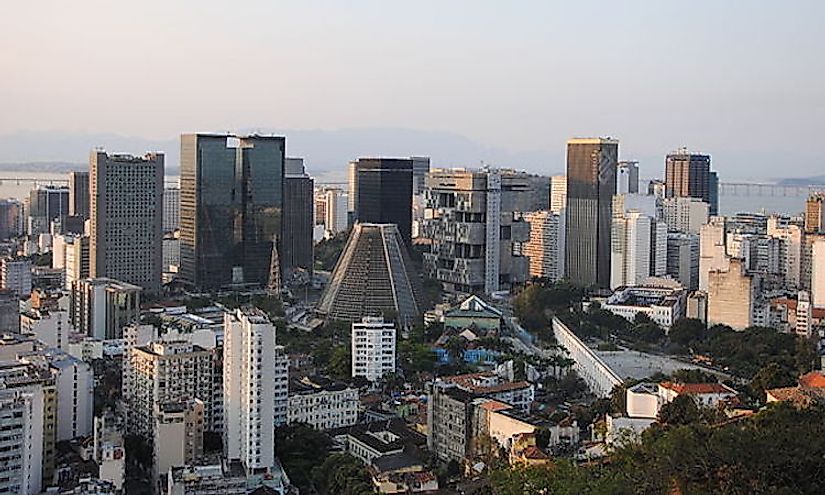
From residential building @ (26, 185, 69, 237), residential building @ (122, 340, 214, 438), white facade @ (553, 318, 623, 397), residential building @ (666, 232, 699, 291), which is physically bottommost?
white facade @ (553, 318, 623, 397)

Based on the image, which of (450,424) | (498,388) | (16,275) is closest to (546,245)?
(16,275)

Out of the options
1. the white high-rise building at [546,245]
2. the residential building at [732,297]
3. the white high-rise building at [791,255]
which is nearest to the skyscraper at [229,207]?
the white high-rise building at [546,245]

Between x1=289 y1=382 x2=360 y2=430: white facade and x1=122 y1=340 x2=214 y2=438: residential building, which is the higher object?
x1=122 y1=340 x2=214 y2=438: residential building

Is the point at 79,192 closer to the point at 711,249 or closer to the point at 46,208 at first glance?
the point at 46,208

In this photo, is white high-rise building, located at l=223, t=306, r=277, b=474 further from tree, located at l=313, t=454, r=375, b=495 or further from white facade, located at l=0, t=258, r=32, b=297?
white facade, located at l=0, t=258, r=32, b=297

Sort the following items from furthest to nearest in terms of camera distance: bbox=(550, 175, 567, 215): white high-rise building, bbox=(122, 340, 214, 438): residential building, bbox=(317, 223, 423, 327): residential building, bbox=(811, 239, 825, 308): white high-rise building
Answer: bbox=(550, 175, 567, 215): white high-rise building, bbox=(811, 239, 825, 308): white high-rise building, bbox=(317, 223, 423, 327): residential building, bbox=(122, 340, 214, 438): residential building

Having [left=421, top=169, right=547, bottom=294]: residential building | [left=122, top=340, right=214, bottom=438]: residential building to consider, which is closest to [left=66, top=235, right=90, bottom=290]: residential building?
[left=421, top=169, right=547, bottom=294]: residential building

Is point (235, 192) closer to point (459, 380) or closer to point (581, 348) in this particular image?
point (581, 348)

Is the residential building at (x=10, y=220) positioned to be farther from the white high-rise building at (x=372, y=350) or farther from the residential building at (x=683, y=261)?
the white high-rise building at (x=372, y=350)
